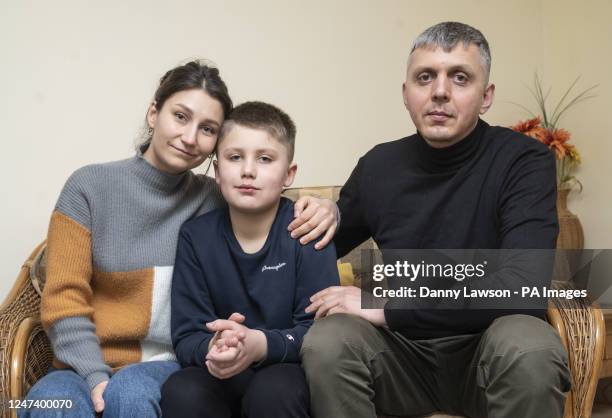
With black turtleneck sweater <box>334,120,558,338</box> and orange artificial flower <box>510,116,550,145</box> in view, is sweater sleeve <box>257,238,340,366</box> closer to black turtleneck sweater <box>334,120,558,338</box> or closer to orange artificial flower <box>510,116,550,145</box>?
black turtleneck sweater <box>334,120,558,338</box>

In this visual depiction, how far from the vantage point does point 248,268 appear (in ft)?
4.42

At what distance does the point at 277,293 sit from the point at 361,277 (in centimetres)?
69

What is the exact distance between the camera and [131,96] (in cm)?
226

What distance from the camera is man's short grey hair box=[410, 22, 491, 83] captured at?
142 centimetres

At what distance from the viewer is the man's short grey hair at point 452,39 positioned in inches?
55.9

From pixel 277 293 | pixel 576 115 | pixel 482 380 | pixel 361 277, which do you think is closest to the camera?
pixel 482 380

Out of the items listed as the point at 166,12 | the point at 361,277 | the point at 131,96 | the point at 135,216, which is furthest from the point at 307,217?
the point at 166,12

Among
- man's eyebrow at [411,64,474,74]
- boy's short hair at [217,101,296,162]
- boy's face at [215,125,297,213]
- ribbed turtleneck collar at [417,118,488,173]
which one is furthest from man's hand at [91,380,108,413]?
man's eyebrow at [411,64,474,74]

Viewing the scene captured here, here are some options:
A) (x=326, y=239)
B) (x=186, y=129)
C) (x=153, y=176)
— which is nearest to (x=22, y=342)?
(x=153, y=176)

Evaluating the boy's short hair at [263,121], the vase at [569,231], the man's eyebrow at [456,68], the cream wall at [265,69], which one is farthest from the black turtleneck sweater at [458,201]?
the vase at [569,231]

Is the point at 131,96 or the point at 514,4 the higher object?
the point at 514,4

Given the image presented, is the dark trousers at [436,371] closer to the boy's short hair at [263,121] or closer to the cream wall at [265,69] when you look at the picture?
the boy's short hair at [263,121]

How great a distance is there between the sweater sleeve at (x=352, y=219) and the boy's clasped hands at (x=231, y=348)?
1.55 feet

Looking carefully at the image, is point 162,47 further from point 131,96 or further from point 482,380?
point 482,380
